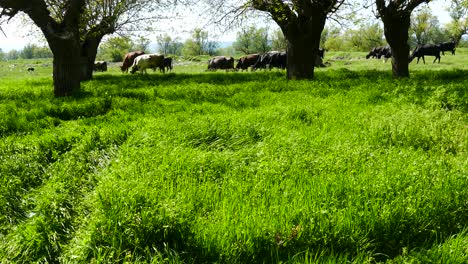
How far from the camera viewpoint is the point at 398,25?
15.3 m

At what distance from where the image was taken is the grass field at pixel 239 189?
3143mm

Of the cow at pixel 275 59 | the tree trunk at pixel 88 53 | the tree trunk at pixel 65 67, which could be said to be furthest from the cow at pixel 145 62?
the tree trunk at pixel 65 67

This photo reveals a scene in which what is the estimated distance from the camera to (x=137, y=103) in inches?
380

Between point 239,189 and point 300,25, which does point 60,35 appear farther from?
point 239,189

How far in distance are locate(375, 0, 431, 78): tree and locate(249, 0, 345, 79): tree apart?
190 cm

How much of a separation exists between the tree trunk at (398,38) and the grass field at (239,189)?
8.66 metres

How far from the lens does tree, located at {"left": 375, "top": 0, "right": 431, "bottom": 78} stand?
1468cm

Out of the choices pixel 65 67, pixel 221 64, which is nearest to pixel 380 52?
pixel 221 64

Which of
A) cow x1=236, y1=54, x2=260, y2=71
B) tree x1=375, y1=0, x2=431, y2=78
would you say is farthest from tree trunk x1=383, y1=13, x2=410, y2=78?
cow x1=236, y1=54, x2=260, y2=71

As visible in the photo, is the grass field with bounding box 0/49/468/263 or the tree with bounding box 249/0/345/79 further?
the tree with bounding box 249/0/345/79

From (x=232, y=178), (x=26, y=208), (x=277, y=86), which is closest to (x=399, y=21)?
(x=277, y=86)

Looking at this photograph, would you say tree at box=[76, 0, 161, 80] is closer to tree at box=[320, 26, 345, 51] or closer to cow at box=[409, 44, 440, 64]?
cow at box=[409, 44, 440, 64]

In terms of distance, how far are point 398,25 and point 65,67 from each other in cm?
1280

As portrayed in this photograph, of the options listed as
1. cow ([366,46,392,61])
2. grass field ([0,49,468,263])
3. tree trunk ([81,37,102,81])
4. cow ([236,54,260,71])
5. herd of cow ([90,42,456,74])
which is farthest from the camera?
cow ([366,46,392,61])
